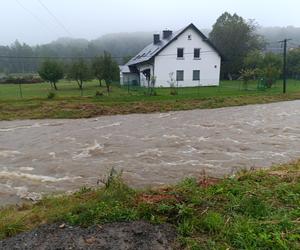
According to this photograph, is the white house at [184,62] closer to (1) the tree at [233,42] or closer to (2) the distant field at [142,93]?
(2) the distant field at [142,93]

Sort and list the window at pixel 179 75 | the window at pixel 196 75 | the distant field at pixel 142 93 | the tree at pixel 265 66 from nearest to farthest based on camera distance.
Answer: the distant field at pixel 142 93
the tree at pixel 265 66
the window at pixel 179 75
the window at pixel 196 75

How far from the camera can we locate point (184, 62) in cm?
3753

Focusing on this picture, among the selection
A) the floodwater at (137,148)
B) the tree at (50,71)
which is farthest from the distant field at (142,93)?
the floodwater at (137,148)

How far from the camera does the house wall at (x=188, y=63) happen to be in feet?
120

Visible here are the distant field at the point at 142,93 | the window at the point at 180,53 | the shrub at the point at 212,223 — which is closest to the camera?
the shrub at the point at 212,223

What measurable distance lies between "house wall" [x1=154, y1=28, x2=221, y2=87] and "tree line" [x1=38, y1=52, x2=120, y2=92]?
4864mm

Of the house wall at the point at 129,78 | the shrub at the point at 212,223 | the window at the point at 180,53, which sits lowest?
the shrub at the point at 212,223

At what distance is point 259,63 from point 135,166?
37888 millimetres

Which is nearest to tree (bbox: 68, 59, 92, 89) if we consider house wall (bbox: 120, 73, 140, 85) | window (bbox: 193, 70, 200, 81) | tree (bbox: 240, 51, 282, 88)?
house wall (bbox: 120, 73, 140, 85)

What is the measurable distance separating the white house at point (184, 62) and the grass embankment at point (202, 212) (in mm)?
30310

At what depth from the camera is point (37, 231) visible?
435 centimetres

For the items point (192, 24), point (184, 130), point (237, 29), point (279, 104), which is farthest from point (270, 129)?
point (237, 29)

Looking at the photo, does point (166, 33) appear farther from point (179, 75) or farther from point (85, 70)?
point (85, 70)

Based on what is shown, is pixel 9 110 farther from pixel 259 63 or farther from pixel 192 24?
pixel 259 63
